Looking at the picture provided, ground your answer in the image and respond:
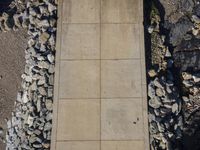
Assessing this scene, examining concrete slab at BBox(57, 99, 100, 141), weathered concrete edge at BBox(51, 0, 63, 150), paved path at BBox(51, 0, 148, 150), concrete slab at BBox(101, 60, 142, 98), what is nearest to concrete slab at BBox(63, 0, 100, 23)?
paved path at BBox(51, 0, 148, 150)

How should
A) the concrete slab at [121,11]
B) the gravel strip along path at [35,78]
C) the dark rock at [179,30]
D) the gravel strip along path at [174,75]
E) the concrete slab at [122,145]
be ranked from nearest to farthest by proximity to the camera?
the concrete slab at [122,145], the gravel strip along path at [174,75], the gravel strip along path at [35,78], the concrete slab at [121,11], the dark rock at [179,30]

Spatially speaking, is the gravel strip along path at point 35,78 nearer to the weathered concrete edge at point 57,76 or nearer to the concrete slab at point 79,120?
the weathered concrete edge at point 57,76

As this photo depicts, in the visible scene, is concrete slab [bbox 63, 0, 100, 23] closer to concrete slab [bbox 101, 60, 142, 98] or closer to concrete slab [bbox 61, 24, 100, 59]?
concrete slab [bbox 61, 24, 100, 59]

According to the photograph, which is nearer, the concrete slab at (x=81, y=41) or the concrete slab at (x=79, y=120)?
the concrete slab at (x=79, y=120)

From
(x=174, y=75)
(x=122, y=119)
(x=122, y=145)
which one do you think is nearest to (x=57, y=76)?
(x=122, y=119)

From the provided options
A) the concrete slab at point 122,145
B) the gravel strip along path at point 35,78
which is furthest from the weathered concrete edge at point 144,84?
the gravel strip along path at point 35,78

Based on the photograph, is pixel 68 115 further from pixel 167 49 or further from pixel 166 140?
pixel 167 49

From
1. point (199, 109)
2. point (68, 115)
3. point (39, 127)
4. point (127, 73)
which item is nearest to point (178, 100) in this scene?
point (199, 109)
